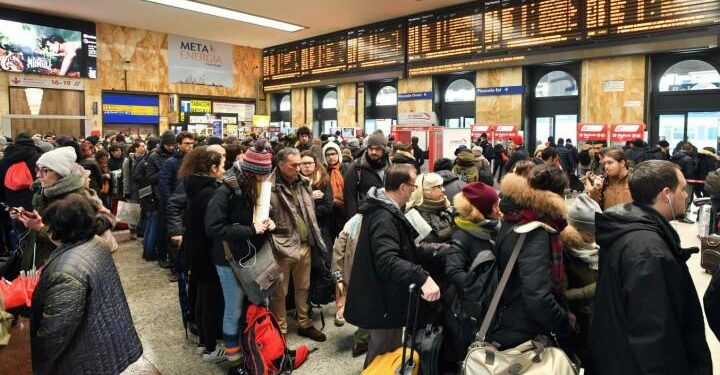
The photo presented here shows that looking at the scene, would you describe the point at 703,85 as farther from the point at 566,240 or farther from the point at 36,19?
the point at 36,19

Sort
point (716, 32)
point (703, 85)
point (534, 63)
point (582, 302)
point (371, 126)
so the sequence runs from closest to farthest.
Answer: point (582, 302)
point (716, 32)
point (703, 85)
point (534, 63)
point (371, 126)

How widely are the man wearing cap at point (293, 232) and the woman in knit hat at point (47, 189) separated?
1219mm

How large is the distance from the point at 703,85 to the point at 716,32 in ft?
6.17

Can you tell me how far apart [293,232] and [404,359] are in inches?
59.7

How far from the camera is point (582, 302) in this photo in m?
2.47

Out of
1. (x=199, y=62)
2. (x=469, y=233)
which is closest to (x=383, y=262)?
(x=469, y=233)

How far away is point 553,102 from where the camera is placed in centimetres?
1274

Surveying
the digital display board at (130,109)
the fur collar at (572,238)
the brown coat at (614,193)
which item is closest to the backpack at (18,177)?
the fur collar at (572,238)

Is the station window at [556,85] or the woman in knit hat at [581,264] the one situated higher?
the station window at [556,85]

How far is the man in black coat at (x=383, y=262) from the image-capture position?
2.62 metres

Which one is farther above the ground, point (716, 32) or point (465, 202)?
point (716, 32)

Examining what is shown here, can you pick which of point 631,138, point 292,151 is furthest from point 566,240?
point 631,138

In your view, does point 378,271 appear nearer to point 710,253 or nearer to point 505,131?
point 710,253

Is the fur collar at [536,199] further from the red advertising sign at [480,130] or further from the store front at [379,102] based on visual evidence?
the store front at [379,102]
